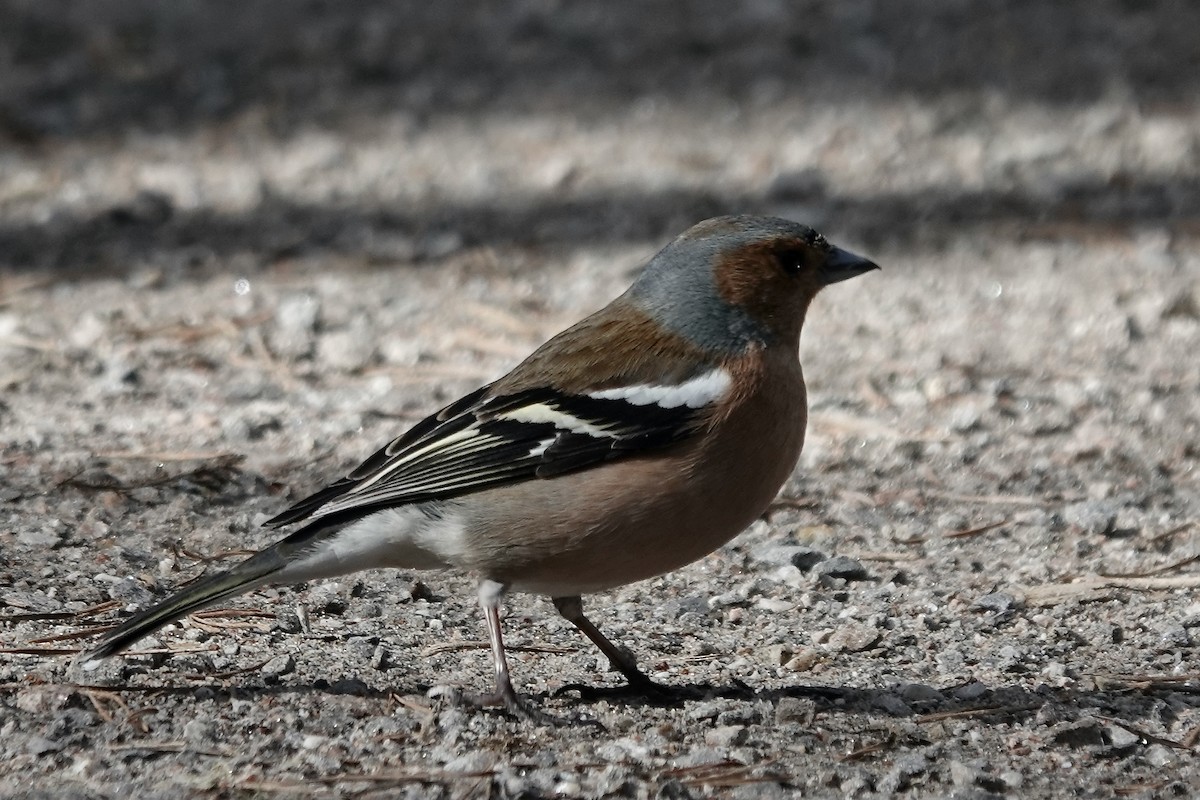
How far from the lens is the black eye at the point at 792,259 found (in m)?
4.51

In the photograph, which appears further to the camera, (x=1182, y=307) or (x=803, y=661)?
(x=1182, y=307)

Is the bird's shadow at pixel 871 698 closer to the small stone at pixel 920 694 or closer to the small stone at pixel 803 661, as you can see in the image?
the small stone at pixel 920 694

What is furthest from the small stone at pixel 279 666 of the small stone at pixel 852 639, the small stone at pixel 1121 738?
the small stone at pixel 1121 738

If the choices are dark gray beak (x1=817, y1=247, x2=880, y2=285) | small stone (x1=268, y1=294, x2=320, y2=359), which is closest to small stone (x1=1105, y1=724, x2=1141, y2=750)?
dark gray beak (x1=817, y1=247, x2=880, y2=285)

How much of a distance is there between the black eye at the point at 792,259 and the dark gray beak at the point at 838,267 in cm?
7

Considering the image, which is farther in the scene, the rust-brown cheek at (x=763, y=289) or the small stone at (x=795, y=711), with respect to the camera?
the rust-brown cheek at (x=763, y=289)

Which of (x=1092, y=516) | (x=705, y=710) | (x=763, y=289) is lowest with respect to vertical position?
(x=705, y=710)

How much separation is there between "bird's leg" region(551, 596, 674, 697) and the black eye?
107 cm

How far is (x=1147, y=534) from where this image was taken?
5.26 m

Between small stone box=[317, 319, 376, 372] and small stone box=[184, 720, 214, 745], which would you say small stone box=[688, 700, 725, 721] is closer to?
small stone box=[184, 720, 214, 745]

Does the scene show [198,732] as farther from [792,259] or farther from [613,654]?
[792,259]

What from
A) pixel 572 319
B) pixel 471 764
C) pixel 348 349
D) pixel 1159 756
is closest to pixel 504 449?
pixel 471 764

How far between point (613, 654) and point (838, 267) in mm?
1255

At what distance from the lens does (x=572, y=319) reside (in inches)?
275
